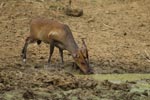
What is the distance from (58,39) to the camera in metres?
15.4

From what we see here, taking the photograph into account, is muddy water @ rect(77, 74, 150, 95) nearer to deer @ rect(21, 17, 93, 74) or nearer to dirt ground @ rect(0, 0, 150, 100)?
dirt ground @ rect(0, 0, 150, 100)

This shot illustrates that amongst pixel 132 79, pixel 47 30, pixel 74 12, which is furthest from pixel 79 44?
pixel 132 79

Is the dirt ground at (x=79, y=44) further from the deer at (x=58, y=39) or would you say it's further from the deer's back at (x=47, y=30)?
the deer's back at (x=47, y=30)

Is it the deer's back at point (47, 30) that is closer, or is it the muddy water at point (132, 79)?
the muddy water at point (132, 79)

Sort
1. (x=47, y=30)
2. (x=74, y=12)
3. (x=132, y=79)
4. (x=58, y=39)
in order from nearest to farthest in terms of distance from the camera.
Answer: (x=132, y=79) < (x=58, y=39) < (x=47, y=30) < (x=74, y=12)

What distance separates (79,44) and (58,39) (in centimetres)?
190

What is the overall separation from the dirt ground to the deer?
0.31 meters

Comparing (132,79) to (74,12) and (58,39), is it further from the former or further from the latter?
(74,12)

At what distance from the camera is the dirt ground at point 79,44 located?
40.9 feet

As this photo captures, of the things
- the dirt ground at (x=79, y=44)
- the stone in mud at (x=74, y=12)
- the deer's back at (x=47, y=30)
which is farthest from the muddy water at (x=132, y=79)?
the stone in mud at (x=74, y=12)

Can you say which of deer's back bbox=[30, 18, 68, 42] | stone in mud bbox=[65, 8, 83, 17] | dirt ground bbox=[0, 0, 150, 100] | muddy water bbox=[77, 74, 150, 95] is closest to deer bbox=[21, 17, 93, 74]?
deer's back bbox=[30, 18, 68, 42]

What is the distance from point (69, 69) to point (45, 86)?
2.56 m

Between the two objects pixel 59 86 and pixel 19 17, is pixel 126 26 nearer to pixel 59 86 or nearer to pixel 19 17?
pixel 19 17

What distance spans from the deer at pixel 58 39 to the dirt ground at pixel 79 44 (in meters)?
0.31
